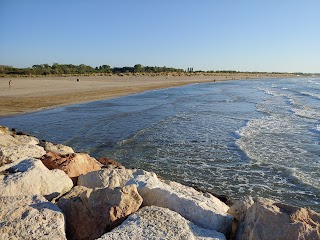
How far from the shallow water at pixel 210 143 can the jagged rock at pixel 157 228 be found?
3703mm

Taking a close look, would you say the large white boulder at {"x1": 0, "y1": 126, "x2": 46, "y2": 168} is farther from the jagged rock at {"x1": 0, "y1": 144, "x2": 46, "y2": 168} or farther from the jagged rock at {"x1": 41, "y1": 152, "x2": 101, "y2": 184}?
the jagged rock at {"x1": 41, "y1": 152, "x2": 101, "y2": 184}

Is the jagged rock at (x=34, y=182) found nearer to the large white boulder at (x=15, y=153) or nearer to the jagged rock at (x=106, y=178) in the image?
the jagged rock at (x=106, y=178)

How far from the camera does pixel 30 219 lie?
3.67 meters

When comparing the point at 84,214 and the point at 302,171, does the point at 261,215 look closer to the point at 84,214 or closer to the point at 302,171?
the point at 84,214

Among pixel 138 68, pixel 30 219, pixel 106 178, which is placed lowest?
pixel 138 68

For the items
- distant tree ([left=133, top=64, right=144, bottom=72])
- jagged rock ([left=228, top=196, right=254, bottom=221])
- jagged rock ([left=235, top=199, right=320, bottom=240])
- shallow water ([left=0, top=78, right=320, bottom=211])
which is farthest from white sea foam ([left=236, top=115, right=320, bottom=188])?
distant tree ([left=133, top=64, right=144, bottom=72])

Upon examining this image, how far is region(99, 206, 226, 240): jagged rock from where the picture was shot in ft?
11.4

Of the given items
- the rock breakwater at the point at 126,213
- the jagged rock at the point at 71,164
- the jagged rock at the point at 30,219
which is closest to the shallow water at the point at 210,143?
the jagged rock at the point at 71,164

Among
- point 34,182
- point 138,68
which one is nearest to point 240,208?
point 34,182

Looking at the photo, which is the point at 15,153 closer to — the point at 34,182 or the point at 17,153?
the point at 17,153

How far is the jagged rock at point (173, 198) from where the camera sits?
405 cm

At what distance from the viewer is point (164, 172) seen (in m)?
8.66

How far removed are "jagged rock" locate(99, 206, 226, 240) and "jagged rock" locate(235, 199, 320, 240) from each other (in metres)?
0.38

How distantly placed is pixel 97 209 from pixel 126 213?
0.36 m
